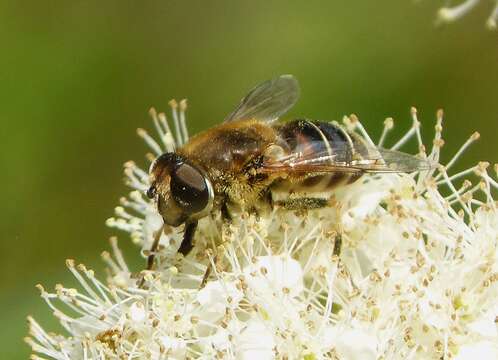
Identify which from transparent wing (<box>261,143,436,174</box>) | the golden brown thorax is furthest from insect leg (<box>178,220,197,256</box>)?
transparent wing (<box>261,143,436,174</box>)

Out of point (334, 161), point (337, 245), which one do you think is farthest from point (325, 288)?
point (334, 161)

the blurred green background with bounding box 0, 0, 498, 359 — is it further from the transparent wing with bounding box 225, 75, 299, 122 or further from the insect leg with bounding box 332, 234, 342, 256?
the insect leg with bounding box 332, 234, 342, 256

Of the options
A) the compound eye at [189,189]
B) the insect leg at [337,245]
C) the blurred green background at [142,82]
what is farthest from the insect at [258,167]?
the blurred green background at [142,82]

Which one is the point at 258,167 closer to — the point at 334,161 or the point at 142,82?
the point at 334,161

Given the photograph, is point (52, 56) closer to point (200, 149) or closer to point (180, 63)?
point (180, 63)

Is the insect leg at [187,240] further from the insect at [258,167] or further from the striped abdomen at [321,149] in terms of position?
the striped abdomen at [321,149]

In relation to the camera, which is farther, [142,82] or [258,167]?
[142,82]

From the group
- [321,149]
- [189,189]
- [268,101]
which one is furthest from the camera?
[268,101]

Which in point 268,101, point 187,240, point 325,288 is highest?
point 268,101
